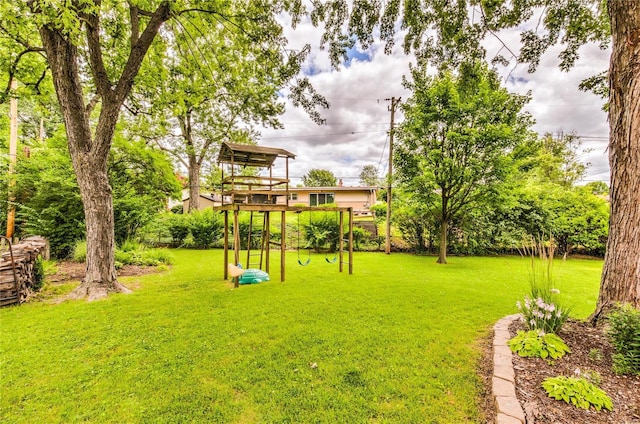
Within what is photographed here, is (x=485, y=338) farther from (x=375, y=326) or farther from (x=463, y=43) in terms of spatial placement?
(x=463, y=43)

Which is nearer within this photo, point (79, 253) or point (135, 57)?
point (135, 57)

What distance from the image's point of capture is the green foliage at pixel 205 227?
38.0 ft

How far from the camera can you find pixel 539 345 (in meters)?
2.65

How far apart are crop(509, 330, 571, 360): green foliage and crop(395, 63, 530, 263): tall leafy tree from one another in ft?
19.7

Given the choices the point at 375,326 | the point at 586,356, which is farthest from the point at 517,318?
the point at 375,326

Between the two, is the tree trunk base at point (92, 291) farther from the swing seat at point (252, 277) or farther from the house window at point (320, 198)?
the house window at point (320, 198)

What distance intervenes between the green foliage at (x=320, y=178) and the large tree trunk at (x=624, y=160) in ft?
147

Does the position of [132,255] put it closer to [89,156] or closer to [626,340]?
[89,156]

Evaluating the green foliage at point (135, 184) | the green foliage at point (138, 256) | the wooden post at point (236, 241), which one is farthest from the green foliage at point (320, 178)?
the wooden post at point (236, 241)

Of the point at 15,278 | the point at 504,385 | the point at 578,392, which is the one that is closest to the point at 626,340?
the point at 578,392

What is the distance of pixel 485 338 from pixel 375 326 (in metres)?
1.34

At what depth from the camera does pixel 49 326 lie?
355cm

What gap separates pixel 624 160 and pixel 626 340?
183 cm

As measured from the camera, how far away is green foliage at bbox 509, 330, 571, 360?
2576 millimetres
